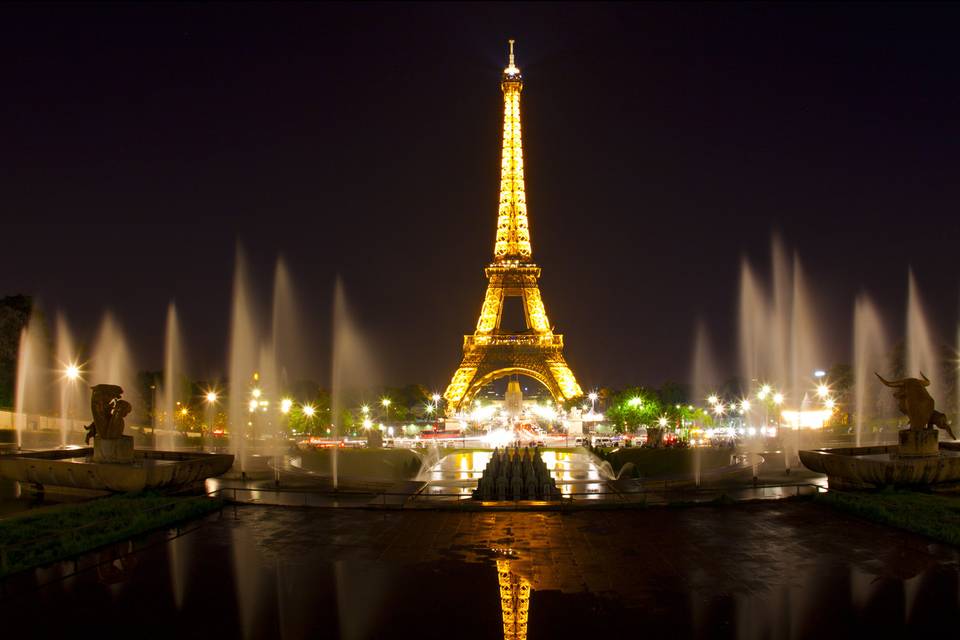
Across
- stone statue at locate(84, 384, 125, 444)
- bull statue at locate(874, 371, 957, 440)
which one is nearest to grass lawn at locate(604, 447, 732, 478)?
bull statue at locate(874, 371, 957, 440)

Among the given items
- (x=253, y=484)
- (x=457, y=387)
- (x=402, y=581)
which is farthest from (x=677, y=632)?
(x=457, y=387)

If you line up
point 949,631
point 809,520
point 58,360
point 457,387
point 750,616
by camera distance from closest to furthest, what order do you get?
point 949,631, point 750,616, point 809,520, point 58,360, point 457,387

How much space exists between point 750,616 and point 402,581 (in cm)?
458

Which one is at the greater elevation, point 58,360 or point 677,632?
point 58,360

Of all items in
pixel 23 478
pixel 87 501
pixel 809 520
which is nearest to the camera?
pixel 809 520

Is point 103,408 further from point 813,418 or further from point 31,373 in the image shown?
point 813,418

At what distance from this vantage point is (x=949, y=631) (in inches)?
347

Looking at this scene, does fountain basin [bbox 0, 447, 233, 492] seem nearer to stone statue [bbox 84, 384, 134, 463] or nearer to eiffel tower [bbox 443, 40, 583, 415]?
stone statue [bbox 84, 384, 134, 463]

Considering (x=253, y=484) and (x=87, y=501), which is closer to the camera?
(x=87, y=501)

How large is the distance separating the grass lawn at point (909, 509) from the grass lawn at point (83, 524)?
13.3 metres

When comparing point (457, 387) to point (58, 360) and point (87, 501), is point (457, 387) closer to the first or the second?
point (58, 360)

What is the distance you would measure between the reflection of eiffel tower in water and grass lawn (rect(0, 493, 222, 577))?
680 cm

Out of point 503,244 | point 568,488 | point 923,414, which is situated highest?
point 503,244

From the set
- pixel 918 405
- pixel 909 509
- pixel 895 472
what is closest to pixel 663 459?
pixel 918 405
